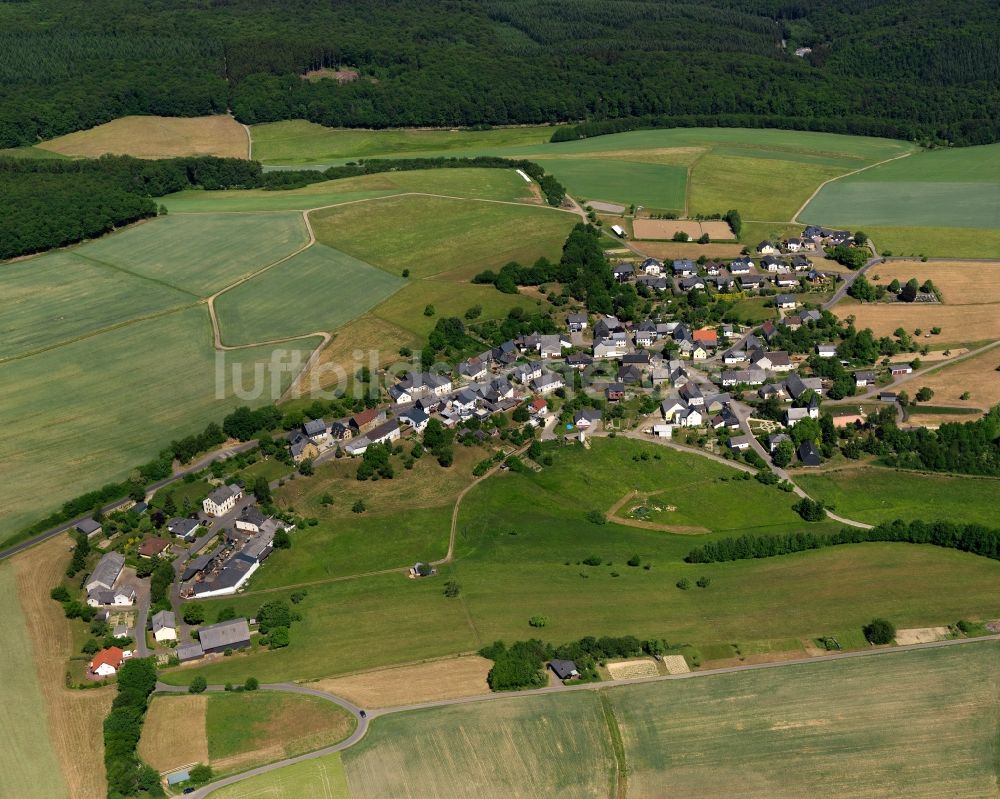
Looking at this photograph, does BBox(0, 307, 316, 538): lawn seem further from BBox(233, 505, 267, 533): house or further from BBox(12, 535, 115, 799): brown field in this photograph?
BBox(233, 505, 267, 533): house

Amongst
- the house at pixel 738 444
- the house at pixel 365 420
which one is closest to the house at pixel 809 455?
the house at pixel 738 444

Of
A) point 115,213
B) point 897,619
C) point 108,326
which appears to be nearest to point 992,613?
point 897,619

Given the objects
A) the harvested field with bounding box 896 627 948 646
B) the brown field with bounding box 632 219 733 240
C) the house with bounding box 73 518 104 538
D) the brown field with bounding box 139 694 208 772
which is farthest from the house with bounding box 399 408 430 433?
the brown field with bounding box 632 219 733 240

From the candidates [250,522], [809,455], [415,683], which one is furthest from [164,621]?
[809,455]

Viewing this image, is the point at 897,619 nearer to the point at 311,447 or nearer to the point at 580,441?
the point at 580,441

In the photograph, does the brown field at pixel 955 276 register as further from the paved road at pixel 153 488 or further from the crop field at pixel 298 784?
the crop field at pixel 298 784

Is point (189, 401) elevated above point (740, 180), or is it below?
below

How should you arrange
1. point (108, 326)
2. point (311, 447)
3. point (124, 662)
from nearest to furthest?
point (124, 662)
point (311, 447)
point (108, 326)
